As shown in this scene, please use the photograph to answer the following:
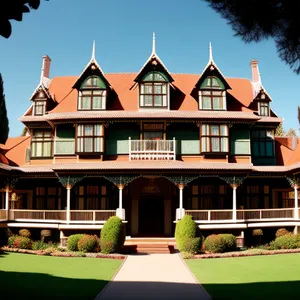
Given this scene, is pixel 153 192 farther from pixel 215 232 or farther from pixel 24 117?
pixel 24 117

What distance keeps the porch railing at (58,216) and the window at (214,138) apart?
26.5 ft

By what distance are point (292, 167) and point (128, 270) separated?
1469 cm

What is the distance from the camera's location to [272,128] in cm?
3197

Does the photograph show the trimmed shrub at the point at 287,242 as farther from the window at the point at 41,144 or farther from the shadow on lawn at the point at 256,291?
the window at the point at 41,144

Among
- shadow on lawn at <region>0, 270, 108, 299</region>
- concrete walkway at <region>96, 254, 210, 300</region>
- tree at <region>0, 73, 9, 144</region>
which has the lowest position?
concrete walkway at <region>96, 254, 210, 300</region>

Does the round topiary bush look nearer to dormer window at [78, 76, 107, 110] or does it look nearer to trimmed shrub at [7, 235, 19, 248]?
trimmed shrub at [7, 235, 19, 248]

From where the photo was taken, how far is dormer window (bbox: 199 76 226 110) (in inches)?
1164

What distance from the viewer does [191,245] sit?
23.5 metres

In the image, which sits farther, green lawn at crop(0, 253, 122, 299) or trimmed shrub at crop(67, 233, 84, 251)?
trimmed shrub at crop(67, 233, 84, 251)

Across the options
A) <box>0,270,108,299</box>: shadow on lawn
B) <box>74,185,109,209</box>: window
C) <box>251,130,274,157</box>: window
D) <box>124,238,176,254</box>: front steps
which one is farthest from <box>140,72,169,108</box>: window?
<box>0,270,108,299</box>: shadow on lawn

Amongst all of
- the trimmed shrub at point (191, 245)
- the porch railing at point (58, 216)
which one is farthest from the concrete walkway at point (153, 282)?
the porch railing at point (58, 216)

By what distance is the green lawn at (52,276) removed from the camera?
13986 mm

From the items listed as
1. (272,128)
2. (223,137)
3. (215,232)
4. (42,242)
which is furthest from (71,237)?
(272,128)

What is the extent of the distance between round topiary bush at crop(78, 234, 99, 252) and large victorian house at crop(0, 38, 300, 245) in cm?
194
